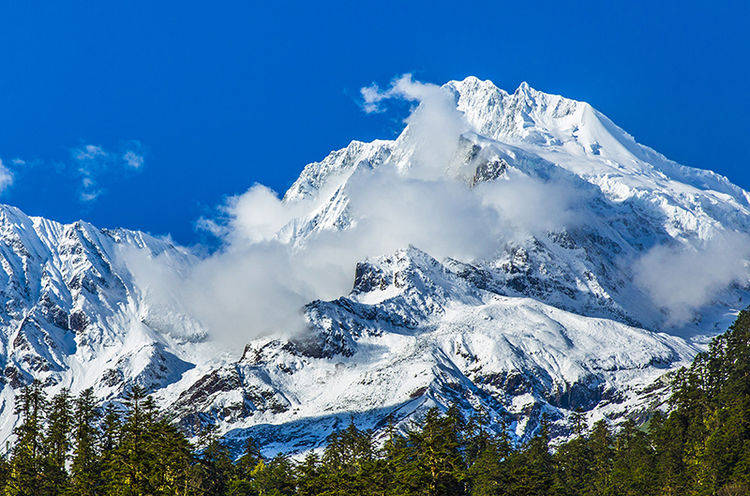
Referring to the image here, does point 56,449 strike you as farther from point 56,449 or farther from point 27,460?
point 27,460

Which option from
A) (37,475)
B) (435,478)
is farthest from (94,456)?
(435,478)

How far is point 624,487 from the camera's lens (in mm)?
147000

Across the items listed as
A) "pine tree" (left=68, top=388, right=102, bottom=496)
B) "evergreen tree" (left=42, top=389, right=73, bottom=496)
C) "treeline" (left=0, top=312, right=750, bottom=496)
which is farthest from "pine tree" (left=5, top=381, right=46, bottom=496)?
"pine tree" (left=68, top=388, right=102, bottom=496)

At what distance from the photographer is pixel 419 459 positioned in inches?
4299

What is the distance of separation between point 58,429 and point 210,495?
88.3ft

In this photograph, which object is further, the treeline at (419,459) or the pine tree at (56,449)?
the pine tree at (56,449)

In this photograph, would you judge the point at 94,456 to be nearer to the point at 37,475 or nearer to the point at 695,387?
the point at 37,475

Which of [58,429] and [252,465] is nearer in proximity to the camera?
[58,429]

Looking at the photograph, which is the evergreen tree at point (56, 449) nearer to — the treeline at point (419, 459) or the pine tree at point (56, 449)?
the pine tree at point (56, 449)

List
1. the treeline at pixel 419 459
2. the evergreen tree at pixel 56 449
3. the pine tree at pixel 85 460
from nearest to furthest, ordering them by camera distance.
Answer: the treeline at pixel 419 459
the pine tree at pixel 85 460
the evergreen tree at pixel 56 449

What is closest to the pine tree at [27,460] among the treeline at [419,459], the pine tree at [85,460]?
the treeline at [419,459]

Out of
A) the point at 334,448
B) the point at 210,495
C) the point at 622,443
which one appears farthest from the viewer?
the point at 622,443

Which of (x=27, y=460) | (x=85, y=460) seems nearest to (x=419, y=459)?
(x=85, y=460)

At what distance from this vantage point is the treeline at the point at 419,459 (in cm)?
10088
